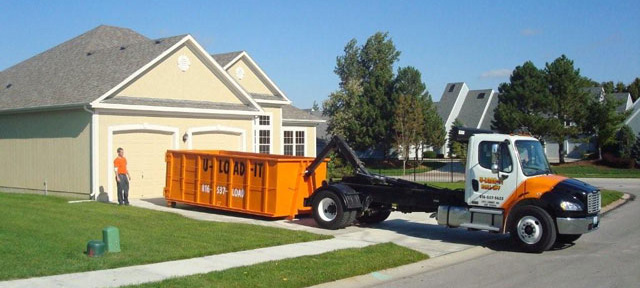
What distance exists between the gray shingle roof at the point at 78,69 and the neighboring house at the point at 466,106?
3964 cm

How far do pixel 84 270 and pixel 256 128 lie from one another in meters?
18.6

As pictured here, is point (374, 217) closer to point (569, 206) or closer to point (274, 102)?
point (569, 206)

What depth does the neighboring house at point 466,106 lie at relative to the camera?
62.2 m

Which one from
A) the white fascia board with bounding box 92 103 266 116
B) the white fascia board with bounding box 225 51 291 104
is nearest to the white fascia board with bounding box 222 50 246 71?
the white fascia board with bounding box 225 51 291 104

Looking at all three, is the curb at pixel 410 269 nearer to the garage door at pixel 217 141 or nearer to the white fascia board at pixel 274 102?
the garage door at pixel 217 141

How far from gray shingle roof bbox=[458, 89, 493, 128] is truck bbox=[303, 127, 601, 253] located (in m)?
48.7

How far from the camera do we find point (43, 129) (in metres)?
21.4

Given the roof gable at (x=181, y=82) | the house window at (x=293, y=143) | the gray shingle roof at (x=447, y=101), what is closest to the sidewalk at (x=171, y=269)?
the roof gable at (x=181, y=82)

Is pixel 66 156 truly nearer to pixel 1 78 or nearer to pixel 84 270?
pixel 1 78

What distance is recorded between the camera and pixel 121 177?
18.3 metres

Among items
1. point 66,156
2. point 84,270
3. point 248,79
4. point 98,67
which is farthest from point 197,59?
point 84,270

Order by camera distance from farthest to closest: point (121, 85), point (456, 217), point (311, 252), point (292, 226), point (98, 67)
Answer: point (98, 67)
point (121, 85)
point (292, 226)
point (456, 217)
point (311, 252)

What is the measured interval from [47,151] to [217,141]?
5614 millimetres

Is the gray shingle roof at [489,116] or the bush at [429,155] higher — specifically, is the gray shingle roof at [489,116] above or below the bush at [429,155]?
above
